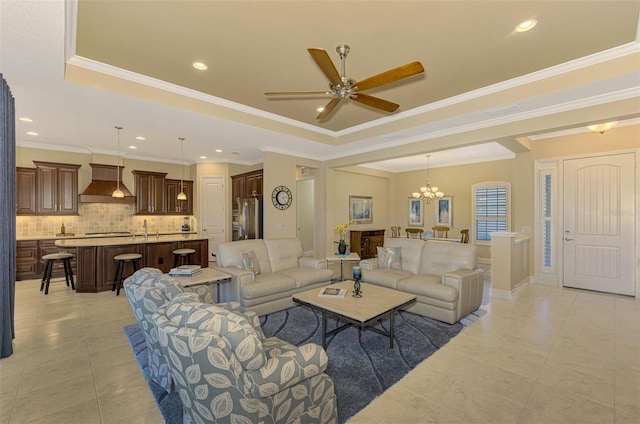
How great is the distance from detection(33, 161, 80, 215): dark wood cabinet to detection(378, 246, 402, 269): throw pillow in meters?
7.12

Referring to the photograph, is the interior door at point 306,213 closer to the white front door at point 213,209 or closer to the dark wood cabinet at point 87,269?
the white front door at point 213,209

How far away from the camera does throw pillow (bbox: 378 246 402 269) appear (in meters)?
4.73

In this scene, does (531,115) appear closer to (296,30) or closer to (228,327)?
(296,30)

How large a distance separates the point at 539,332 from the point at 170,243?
6456 millimetres

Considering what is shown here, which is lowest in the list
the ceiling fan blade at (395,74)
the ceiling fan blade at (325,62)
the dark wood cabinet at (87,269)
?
the dark wood cabinet at (87,269)

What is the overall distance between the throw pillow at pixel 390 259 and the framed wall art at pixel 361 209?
432 cm

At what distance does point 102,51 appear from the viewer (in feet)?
9.66

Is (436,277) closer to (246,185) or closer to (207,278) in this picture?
(207,278)

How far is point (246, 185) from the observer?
7727 mm

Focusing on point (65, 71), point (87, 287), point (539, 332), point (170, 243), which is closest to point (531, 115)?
point (539, 332)

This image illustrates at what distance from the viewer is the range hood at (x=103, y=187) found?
6708mm

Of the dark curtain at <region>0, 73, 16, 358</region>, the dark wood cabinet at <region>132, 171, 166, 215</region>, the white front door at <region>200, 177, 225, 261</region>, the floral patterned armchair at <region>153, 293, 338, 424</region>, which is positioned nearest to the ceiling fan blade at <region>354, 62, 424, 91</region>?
the floral patterned armchair at <region>153, 293, 338, 424</region>

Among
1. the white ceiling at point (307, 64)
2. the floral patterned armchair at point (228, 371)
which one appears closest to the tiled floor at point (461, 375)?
the floral patterned armchair at point (228, 371)

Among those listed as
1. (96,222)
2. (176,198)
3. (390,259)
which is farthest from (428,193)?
(96,222)
